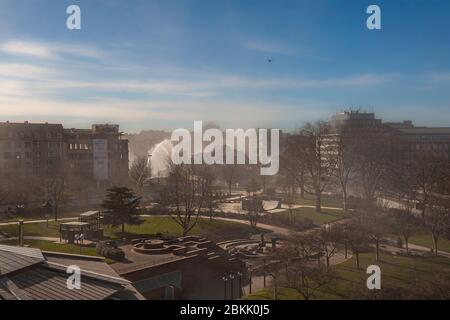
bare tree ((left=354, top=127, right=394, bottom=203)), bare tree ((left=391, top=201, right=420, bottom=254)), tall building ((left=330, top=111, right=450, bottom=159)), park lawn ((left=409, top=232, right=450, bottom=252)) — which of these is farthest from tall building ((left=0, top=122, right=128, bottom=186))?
tall building ((left=330, top=111, right=450, bottom=159))

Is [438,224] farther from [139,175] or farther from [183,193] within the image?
[139,175]

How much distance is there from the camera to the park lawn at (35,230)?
69.4 feet

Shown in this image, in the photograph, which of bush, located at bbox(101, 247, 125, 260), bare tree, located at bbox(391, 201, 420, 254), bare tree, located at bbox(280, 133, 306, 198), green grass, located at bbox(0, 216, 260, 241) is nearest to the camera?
bush, located at bbox(101, 247, 125, 260)

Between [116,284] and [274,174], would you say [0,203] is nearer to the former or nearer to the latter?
[116,284]

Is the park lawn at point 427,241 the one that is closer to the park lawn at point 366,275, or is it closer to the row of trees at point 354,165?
the park lawn at point 366,275

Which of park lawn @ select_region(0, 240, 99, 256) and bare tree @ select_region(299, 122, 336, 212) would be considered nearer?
park lawn @ select_region(0, 240, 99, 256)

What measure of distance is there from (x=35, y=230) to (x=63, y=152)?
19421 mm

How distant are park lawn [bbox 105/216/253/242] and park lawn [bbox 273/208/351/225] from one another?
4845mm

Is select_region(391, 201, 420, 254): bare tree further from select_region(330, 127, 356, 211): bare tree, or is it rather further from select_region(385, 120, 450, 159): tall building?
select_region(385, 120, 450, 159): tall building

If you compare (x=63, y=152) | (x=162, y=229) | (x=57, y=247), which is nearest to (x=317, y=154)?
(x=162, y=229)

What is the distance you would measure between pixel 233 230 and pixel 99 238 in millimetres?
8279

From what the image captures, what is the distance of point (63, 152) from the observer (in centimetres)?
4019

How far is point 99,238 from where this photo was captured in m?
20.9

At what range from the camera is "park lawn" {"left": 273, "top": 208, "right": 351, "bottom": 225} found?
96.2 feet
